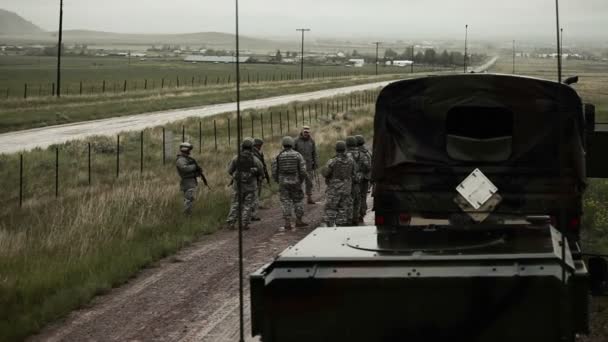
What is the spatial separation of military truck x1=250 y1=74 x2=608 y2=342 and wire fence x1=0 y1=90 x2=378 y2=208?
1451 cm

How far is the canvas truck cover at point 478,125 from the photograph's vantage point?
9016 mm

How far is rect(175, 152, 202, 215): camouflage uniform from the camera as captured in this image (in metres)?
19.2

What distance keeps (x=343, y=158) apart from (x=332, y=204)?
2.83 ft

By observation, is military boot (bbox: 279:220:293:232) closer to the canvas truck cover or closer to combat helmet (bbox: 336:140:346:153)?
combat helmet (bbox: 336:140:346:153)

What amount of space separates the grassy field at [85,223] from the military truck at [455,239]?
4604 millimetres

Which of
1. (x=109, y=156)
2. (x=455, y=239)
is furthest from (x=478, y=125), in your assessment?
(x=109, y=156)

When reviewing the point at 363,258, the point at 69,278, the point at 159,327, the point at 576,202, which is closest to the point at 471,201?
the point at 576,202

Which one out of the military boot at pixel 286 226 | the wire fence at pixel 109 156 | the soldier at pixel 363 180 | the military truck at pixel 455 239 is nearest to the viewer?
the military truck at pixel 455 239

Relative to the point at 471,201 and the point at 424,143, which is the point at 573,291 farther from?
the point at 424,143

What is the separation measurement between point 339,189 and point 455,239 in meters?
10.6

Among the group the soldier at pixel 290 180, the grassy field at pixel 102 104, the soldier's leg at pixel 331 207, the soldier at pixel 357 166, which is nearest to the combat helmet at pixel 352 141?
the soldier at pixel 357 166

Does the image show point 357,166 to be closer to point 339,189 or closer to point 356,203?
point 356,203

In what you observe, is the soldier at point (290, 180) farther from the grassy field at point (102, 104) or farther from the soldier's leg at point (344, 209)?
the grassy field at point (102, 104)

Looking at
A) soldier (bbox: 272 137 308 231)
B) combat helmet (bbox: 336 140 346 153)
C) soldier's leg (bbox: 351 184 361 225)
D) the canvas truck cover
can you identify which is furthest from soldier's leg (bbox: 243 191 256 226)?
the canvas truck cover
